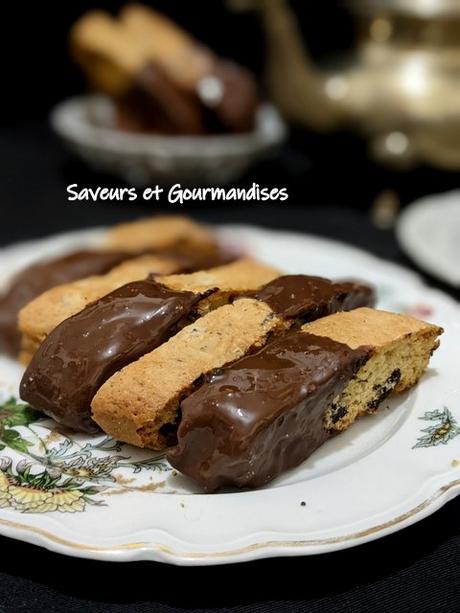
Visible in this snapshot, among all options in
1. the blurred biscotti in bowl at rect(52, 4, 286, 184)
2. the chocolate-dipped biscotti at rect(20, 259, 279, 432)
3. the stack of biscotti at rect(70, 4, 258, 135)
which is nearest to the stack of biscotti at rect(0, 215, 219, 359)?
the chocolate-dipped biscotti at rect(20, 259, 279, 432)

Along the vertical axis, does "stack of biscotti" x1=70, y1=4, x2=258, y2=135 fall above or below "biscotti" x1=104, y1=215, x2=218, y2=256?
above

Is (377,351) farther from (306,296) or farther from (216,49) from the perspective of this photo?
(216,49)

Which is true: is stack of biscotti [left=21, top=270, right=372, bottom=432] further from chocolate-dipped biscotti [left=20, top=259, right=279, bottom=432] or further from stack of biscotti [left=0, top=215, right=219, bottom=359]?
stack of biscotti [left=0, top=215, right=219, bottom=359]

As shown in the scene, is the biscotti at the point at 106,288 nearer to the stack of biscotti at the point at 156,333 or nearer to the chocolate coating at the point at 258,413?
the stack of biscotti at the point at 156,333

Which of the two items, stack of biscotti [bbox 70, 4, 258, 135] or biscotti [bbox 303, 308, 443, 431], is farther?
stack of biscotti [bbox 70, 4, 258, 135]

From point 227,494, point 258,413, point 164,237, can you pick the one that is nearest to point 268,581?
point 227,494

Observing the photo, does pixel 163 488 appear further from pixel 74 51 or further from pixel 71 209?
pixel 74 51

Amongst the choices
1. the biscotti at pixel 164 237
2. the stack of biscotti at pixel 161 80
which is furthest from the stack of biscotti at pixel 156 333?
the stack of biscotti at pixel 161 80
